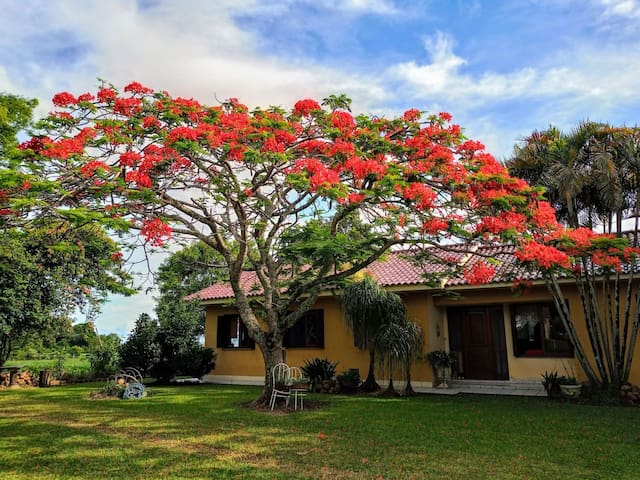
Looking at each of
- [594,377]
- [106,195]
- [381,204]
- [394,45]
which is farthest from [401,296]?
[106,195]

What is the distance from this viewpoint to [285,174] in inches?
327

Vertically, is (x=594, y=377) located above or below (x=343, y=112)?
below

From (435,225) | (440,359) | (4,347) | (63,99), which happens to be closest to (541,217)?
(435,225)

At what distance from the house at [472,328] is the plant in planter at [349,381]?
4.28ft

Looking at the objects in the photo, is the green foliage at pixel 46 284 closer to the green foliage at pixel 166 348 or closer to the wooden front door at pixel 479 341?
the green foliage at pixel 166 348

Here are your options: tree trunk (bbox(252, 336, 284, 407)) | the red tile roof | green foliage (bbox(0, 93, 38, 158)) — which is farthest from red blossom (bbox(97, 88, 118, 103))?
green foliage (bbox(0, 93, 38, 158))

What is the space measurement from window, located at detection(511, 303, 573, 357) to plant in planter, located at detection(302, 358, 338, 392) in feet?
18.3

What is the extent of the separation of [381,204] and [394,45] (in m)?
3.36

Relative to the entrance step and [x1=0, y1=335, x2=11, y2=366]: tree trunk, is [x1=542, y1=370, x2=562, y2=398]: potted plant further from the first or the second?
[x1=0, y1=335, x2=11, y2=366]: tree trunk

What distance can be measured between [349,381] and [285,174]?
7.10 metres

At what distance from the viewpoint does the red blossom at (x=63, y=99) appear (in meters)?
8.17

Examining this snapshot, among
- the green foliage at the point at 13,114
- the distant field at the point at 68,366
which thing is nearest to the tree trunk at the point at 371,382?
the distant field at the point at 68,366

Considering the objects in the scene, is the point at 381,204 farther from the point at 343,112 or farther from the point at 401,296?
the point at 401,296

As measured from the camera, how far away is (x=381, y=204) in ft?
26.8
